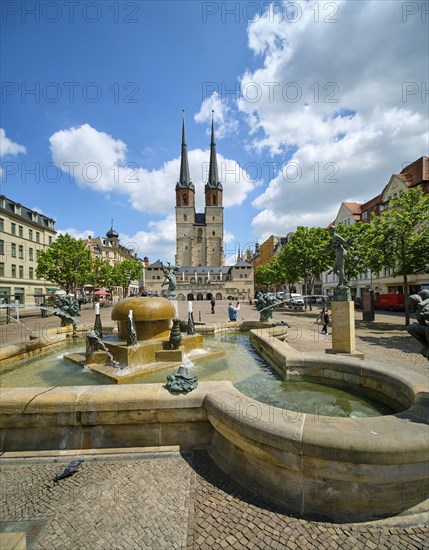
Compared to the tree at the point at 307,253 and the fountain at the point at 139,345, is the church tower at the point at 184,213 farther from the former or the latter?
the fountain at the point at 139,345

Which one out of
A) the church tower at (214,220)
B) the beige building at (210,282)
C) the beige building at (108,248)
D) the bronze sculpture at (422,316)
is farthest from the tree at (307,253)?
the church tower at (214,220)

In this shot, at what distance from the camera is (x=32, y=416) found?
379 cm

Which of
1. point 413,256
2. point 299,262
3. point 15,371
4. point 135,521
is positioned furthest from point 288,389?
point 299,262

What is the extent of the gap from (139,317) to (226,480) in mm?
5358

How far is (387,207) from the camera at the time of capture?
129 feet

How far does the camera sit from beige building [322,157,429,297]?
1312 inches

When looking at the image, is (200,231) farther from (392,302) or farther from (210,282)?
(392,302)

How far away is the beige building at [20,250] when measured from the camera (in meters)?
41.0

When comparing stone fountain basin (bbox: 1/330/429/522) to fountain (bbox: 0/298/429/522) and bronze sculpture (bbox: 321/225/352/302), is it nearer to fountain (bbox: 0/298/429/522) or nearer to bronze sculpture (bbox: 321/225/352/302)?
fountain (bbox: 0/298/429/522)

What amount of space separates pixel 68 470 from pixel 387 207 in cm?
4660

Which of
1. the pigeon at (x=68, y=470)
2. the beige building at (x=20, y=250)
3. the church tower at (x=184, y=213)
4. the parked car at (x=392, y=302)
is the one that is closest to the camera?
the pigeon at (x=68, y=470)

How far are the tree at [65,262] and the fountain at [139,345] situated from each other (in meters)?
31.0

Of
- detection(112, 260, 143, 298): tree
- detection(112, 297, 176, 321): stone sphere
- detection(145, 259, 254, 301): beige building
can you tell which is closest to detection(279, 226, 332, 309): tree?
detection(112, 297, 176, 321): stone sphere

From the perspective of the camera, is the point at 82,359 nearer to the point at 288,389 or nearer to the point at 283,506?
the point at 288,389
